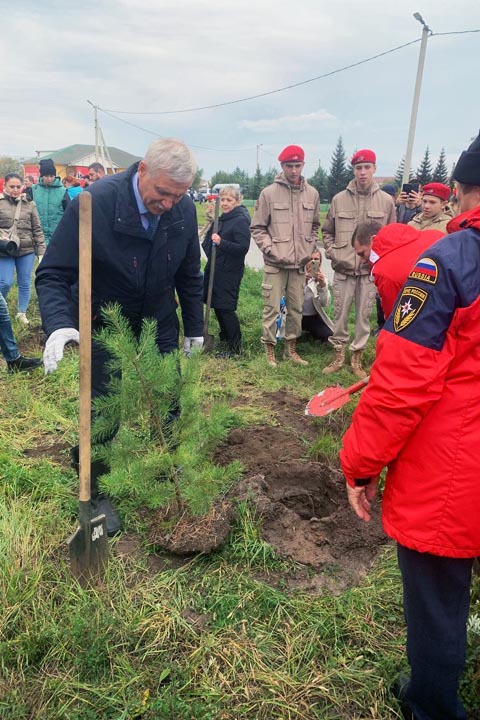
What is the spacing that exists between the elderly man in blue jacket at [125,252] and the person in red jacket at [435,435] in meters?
1.32

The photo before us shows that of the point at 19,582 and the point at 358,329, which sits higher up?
the point at 358,329

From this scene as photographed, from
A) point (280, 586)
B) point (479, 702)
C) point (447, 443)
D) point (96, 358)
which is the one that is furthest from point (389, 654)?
point (96, 358)

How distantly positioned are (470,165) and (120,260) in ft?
5.25

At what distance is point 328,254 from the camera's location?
17.3ft

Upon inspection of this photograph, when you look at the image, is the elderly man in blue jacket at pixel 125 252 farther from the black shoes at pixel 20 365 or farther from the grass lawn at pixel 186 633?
the black shoes at pixel 20 365

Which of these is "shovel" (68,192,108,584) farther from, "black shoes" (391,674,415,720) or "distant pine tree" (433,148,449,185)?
"distant pine tree" (433,148,449,185)

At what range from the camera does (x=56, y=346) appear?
216 cm

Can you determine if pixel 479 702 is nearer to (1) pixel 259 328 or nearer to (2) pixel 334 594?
(2) pixel 334 594

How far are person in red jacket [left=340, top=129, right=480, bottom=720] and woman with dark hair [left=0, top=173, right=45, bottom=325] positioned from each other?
220 inches

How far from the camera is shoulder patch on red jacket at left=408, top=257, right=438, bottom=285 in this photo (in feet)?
4.17

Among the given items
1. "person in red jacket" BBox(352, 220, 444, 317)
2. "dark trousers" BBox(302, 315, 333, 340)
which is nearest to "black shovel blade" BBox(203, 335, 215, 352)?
"dark trousers" BBox(302, 315, 333, 340)

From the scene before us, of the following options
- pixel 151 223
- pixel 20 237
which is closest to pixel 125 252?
pixel 151 223

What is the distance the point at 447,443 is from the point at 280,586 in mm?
1361

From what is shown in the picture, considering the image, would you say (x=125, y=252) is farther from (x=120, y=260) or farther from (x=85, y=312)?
(x=85, y=312)
